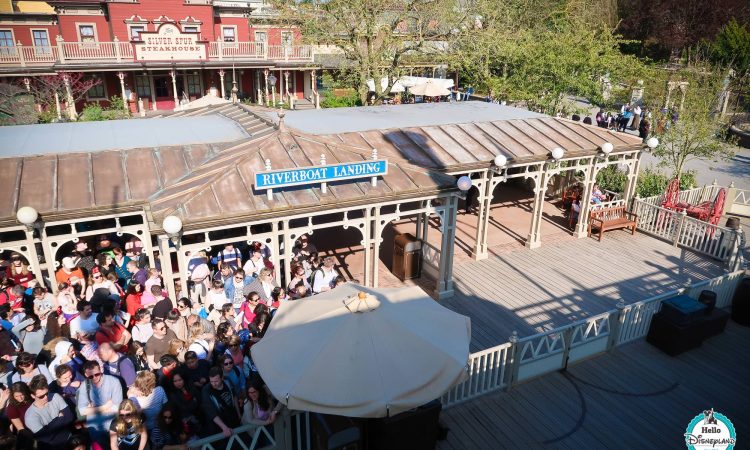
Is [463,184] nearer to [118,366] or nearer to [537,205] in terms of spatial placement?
[537,205]

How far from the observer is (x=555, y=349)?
8.62 m

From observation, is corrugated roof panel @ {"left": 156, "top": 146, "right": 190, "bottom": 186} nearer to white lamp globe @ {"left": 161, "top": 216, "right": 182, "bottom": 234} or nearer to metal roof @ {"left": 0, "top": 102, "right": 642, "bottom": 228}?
metal roof @ {"left": 0, "top": 102, "right": 642, "bottom": 228}

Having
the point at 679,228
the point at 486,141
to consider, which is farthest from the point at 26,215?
the point at 679,228

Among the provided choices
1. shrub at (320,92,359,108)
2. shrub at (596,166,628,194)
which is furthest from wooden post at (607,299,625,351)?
shrub at (320,92,359,108)

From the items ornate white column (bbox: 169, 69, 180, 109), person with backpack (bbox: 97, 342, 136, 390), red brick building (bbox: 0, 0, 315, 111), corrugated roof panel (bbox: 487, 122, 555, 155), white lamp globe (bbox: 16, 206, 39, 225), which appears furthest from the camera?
ornate white column (bbox: 169, 69, 180, 109)

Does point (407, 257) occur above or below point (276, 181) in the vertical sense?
below

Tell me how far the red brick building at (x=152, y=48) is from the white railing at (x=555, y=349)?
23.5 metres

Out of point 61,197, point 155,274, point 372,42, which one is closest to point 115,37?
point 372,42

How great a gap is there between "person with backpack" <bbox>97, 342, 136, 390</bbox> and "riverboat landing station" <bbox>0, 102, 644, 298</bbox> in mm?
2397

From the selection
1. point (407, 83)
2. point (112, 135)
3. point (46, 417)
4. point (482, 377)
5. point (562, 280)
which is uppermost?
point (112, 135)

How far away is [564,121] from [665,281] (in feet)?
18.8

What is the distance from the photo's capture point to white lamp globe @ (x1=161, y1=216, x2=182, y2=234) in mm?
8203

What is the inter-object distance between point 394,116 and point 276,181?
697 cm

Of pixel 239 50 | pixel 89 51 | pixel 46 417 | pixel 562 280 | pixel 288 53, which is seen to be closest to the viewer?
pixel 46 417
